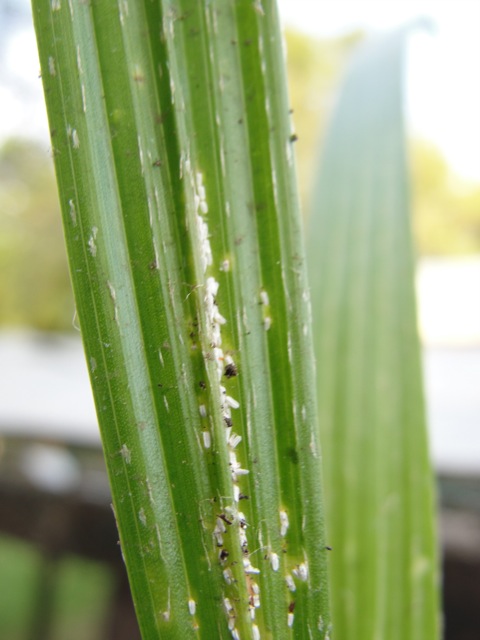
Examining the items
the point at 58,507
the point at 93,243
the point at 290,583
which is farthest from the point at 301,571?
the point at 58,507

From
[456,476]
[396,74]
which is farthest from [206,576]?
[456,476]

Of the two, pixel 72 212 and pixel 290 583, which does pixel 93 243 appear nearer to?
pixel 72 212

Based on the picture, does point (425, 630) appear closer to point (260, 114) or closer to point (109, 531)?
point (260, 114)

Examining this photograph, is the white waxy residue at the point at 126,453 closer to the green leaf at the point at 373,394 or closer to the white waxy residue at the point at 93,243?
the white waxy residue at the point at 93,243

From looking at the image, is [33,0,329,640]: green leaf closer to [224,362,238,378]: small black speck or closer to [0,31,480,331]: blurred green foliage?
[224,362,238,378]: small black speck

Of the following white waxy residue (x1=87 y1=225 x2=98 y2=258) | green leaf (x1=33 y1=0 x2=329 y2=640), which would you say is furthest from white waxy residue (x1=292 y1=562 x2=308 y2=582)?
white waxy residue (x1=87 y1=225 x2=98 y2=258)
